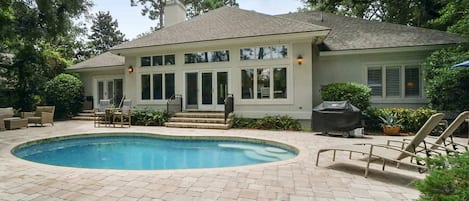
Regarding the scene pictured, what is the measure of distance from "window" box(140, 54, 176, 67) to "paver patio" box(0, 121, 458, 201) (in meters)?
8.85

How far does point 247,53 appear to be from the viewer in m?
12.3

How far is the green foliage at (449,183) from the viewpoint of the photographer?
1982 millimetres

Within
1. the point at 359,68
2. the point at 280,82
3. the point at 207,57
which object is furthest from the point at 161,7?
the point at 359,68

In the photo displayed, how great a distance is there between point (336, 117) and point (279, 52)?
4001mm

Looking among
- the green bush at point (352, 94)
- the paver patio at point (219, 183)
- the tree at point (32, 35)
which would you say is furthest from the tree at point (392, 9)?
the tree at point (32, 35)

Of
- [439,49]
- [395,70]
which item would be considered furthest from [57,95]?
[439,49]

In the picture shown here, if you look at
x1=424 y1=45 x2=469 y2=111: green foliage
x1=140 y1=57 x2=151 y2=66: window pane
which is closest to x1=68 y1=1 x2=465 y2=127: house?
x1=140 y1=57 x2=151 y2=66: window pane

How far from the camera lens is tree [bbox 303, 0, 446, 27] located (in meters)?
16.6

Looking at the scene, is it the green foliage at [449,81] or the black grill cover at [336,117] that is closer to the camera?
the black grill cover at [336,117]

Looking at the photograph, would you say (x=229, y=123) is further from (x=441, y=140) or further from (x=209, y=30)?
(x=441, y=140)

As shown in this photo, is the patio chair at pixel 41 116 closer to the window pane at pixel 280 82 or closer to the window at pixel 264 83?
the window at pixel 264 83

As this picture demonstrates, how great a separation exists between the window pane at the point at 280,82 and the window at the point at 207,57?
7.94 ft

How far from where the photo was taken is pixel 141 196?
3.63 meters

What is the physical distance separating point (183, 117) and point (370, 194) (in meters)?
9.67
